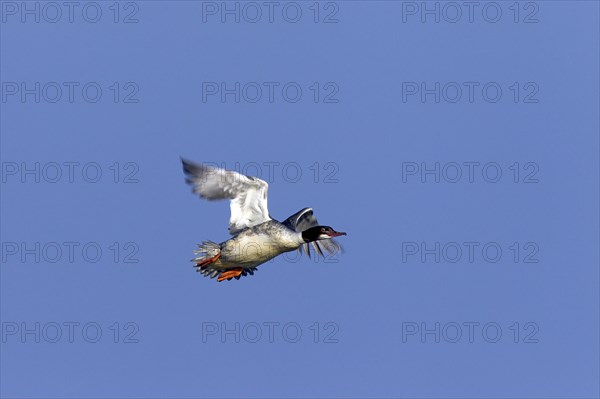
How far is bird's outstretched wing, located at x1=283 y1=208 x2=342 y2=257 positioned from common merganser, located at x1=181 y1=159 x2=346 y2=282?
2.17ft

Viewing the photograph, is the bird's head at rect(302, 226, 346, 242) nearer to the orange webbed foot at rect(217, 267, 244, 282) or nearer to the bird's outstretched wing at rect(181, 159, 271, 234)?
the bird's outstretched wing at rect(181, 159, 271, 234)

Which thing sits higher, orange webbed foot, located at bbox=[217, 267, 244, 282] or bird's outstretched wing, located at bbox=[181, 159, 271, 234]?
bird's outstretched wing, located at bbox=[181, 159, 271, 234]

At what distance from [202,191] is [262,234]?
1249 millimetres

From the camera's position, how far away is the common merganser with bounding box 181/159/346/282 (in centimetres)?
2112

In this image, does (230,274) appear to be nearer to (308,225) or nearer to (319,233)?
(319,233)

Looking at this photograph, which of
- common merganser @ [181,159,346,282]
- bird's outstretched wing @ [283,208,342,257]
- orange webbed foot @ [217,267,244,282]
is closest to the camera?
common merganser @ [181,159,346,282]

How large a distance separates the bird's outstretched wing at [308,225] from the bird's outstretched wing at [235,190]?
811 millimetres

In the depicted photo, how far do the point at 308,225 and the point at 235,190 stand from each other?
2375mm

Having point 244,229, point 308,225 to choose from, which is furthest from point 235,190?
point 308,225

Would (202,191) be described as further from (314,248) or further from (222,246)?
(314,248)

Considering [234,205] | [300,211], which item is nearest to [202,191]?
[234,205]

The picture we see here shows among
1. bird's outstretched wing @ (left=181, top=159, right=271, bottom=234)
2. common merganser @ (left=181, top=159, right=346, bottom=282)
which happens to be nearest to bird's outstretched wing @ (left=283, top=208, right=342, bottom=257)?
common merganser @ (left=181, top=159, right=346, bottom=282)

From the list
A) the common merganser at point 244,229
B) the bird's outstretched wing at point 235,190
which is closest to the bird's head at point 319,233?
the common merganser at point 244,229

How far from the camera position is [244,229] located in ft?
70.7
